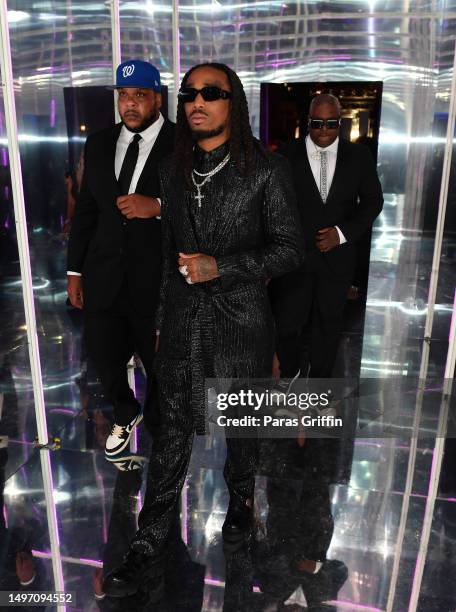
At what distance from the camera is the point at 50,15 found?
3330 millimetres

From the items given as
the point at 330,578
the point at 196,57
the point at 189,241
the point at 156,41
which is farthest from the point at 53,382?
the point at 196,57

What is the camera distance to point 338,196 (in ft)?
11.5

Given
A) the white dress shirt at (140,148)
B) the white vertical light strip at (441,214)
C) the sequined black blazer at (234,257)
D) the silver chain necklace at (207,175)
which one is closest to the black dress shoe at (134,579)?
the sequined black blazer at (234,257)

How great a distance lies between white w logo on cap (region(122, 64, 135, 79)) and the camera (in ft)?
9.28

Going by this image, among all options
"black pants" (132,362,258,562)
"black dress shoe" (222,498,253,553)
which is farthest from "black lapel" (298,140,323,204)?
"black dress shoe" (222,498,253,553)

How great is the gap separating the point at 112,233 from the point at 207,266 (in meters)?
0.81

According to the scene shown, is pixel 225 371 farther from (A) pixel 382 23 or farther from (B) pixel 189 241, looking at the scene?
(A) pixel 382 23

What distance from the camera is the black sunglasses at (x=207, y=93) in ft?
7.62

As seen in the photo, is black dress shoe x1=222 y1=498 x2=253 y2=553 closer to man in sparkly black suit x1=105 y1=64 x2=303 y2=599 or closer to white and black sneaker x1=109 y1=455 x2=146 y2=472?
man in sparkly black suit x1=105 y1=64 x2=303 y2=599

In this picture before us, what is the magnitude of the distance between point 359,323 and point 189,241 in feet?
14.0

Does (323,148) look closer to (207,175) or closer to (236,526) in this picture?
(207,175)

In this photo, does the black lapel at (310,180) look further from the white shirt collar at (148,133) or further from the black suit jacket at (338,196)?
the white shirt collar at (148,133)

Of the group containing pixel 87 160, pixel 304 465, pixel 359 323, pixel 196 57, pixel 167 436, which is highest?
pixel 196 57

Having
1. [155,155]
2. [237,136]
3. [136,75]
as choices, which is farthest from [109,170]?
[237,136]
